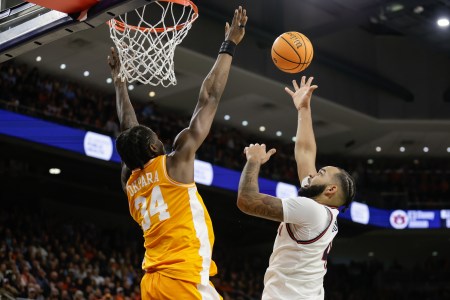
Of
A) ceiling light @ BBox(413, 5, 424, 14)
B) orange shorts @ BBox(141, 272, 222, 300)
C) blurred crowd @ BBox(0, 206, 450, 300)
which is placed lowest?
blurred crowd @ BBox(0, 206, 450, 300)

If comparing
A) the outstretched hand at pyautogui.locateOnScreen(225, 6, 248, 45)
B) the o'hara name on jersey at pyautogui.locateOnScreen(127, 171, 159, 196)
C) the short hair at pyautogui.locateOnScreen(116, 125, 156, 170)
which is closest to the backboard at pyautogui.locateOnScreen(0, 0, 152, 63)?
the outstretched hand at pyautogui.locateOnScreen(225, 6, 248, 45)

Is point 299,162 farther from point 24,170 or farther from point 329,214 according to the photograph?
point 24,170

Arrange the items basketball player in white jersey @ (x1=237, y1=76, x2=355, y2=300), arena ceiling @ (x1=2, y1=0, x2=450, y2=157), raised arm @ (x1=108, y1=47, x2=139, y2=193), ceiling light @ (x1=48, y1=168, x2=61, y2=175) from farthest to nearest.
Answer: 1. arena ceiling @ (x1=2, y1=0, x2=450, y2=157)
2. ceiling light @ (x1=48, y1=168, x2=61, y2=175)
3. raised arm @ (x1=108, y1=47, x2=139, y2=193)
4. basketball player in white jersey @ (x1=237, y1=76, x2=355, y2=300)

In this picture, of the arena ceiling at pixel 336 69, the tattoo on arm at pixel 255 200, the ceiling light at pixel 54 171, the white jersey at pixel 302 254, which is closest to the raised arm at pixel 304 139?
the white jersey at pixel 302 254

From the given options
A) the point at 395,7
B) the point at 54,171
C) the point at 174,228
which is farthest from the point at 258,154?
the point at 395,7

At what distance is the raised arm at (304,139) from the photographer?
18.1ft

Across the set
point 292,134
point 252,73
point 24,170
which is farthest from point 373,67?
point 24,170

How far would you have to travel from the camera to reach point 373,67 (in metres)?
22.8

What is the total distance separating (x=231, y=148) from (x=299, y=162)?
15778mm

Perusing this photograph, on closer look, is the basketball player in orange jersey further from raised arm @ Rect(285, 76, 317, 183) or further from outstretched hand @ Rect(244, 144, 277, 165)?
raised arm @ Rect(285, 76, 317, 183)

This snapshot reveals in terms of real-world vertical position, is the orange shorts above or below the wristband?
below

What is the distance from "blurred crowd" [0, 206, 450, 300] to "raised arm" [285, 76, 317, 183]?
6.17 m

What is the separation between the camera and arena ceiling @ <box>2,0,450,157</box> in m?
18.8

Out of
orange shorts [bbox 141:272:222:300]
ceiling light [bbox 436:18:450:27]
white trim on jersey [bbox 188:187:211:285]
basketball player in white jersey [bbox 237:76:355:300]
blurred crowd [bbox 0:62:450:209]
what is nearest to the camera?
orange shorts [bbox 141:272:222:300]
